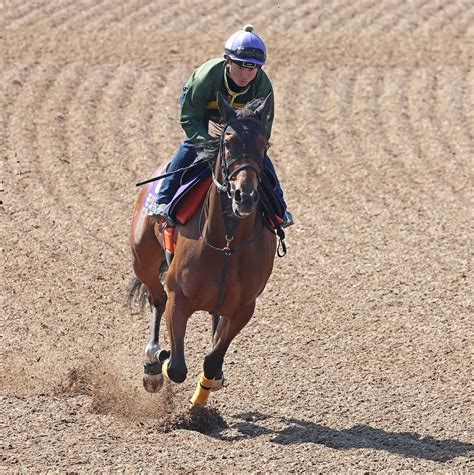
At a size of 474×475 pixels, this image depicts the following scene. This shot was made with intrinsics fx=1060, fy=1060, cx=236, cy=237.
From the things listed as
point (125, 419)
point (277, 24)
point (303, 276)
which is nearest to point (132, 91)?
point (277, 24)

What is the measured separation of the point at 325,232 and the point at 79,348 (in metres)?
4.48

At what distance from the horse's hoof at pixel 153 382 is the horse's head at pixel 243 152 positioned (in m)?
2.07

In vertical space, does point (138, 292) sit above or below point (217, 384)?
above

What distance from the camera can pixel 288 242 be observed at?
1288cm

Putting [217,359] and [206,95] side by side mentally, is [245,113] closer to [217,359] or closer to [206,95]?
[206,95]

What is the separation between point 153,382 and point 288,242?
187 inches

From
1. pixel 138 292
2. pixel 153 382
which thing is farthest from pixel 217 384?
pixel 138 292

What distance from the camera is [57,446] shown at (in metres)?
7.25

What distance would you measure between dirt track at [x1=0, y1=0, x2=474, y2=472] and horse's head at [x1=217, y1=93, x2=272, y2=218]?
1763 millimetres

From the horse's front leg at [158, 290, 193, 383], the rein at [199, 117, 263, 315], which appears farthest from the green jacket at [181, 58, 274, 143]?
the horse's front leg at [158, 290, 193, 383]

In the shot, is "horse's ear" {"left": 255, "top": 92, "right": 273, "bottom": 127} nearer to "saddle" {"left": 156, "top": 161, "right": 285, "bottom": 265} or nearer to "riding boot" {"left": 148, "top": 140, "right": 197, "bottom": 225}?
"saddle" {"left": 156, "top": 161, "right": 285, "bottom": 265}

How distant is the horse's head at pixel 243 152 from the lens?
6680mm

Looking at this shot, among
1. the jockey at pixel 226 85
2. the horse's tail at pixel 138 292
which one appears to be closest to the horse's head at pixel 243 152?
the jockey at pixel 226 85

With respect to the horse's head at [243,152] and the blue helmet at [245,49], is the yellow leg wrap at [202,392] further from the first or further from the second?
the blue helmet at [245,49]
